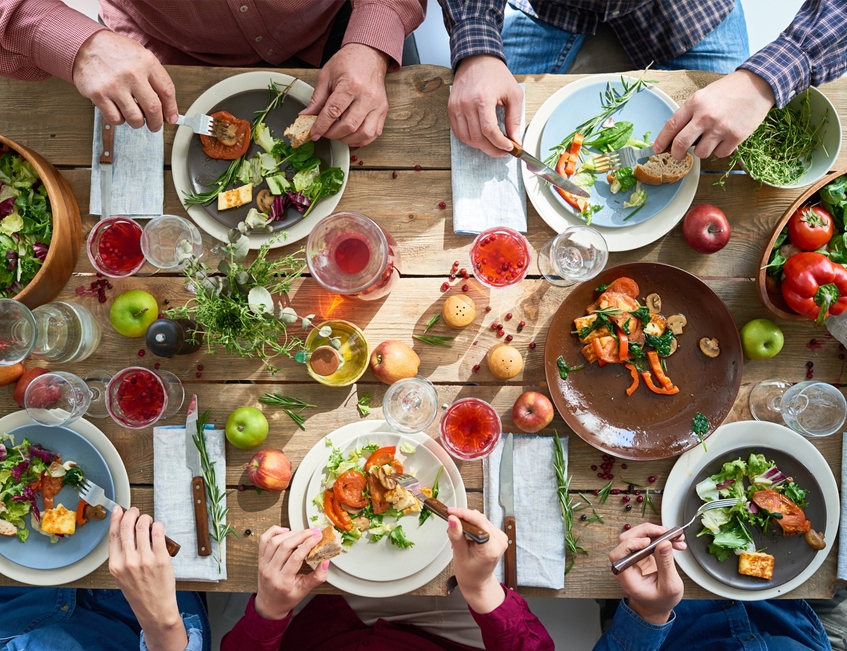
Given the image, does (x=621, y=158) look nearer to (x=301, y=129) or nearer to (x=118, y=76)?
(x=301, y=129)

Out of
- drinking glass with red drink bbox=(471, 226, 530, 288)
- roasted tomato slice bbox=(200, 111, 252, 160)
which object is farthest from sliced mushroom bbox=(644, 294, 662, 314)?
roasted tomato slice bbox=(200, 111, 252, 160)

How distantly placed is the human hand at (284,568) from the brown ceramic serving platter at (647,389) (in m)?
0.82

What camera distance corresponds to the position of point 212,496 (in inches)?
67.0

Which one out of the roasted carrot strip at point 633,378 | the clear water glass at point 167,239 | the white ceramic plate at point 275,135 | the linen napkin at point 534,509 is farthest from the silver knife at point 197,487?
the roasted carrot strip at point 633,378

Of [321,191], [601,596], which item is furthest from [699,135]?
[601,596]

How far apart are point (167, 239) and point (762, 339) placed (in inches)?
68.3

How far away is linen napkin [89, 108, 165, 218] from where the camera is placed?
5.66 ft

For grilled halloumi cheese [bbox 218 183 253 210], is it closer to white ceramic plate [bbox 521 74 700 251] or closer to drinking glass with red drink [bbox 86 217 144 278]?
drinking glass with red drink [bbox 86 217 144 278]

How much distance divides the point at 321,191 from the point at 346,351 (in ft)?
1.54

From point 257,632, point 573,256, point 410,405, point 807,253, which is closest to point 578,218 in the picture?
point 573,256

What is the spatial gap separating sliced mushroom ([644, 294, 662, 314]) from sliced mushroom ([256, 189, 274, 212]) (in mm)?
1141

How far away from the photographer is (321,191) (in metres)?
1.70

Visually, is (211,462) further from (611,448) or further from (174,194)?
(611,448)

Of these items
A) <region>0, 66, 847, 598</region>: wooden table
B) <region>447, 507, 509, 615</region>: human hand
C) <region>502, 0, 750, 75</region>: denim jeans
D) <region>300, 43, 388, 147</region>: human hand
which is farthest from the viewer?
<region>502, 0, 750, 75</region>: denim jeans
